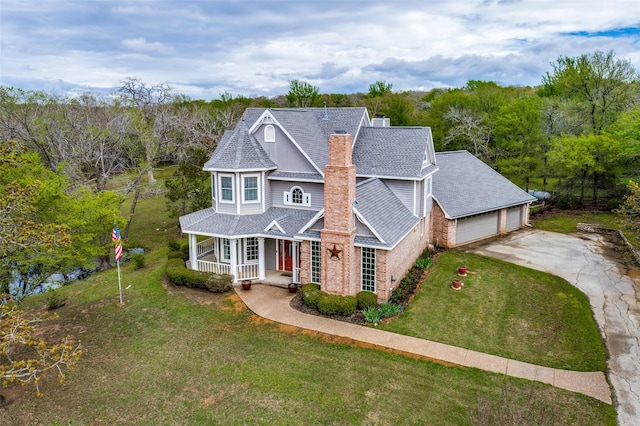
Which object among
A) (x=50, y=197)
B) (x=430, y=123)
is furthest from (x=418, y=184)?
(x=430, y=123)

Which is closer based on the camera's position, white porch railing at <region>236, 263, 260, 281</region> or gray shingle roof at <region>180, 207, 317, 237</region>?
gray shingle roof at <region>180, 207, 317, 237</region>

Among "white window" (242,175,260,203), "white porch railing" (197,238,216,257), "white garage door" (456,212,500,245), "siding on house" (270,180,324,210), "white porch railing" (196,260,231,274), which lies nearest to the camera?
"white porch railing" (196,260,231,274)

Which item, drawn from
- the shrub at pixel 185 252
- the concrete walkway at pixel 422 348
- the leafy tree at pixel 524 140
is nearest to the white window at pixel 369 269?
the concrete walkway at pixel 422 348

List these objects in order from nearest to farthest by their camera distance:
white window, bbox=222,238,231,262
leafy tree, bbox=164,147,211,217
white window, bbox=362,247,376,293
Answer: white window, bbox=362,247,376,293 → white window, bbox=222,238,231,262 → leafy tree, bbox=164,147,211,217

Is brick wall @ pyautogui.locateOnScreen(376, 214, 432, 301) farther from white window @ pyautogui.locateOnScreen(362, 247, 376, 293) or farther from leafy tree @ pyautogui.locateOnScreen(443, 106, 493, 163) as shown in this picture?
leafy tree @ pyautogui.locateOnScreen(443, 106, 493, 163)

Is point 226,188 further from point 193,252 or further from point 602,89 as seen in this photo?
point 602,89

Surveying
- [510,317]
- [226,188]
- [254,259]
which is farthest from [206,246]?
[510,317]

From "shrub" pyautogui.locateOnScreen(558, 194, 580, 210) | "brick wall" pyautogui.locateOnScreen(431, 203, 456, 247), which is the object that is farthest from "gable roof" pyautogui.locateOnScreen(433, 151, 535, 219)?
"shrub" pyautogui.locateOnScreen(558, 194, 580, 210)

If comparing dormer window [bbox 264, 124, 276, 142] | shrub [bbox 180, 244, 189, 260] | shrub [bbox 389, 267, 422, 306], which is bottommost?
shrub [bbox 389, 267, 422, 306]
